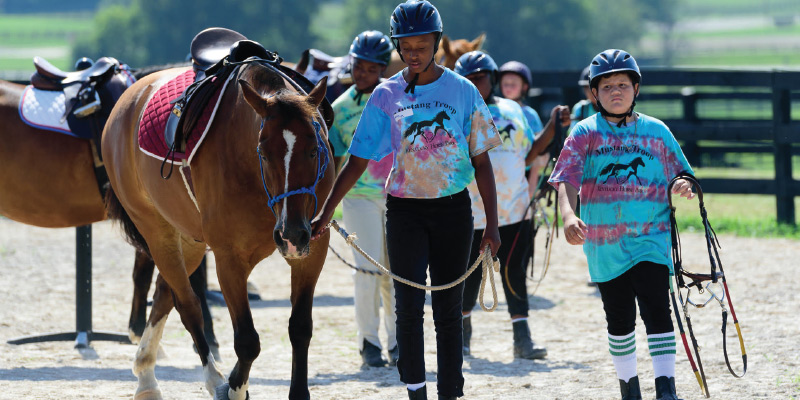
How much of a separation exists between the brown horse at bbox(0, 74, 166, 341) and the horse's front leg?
2071mm

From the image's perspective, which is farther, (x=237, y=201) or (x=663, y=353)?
(x=237, y=201)

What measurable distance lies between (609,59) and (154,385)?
288 cm

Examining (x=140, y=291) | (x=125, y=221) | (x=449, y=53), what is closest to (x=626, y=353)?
(x=125, y=221)

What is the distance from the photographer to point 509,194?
6.11 meters

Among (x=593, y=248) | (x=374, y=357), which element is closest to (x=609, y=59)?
(x=593, y=248)

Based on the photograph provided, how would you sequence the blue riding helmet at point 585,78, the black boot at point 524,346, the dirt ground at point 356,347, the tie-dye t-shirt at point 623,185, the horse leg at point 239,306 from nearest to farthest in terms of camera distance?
the tie-dye t-shirt at point 623,185
the horse leg at point 239,306
the dirt ground at point 356,347
the black boot at point 524,346
the blue riding helmet at point 585,78

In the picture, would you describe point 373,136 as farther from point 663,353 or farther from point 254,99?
point 663,353

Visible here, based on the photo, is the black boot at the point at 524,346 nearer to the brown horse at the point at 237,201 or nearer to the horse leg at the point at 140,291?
the brown horse at the point at 237,201

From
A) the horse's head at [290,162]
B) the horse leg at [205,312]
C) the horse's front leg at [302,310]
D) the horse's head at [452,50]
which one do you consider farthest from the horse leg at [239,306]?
the horse's head at [452,50]

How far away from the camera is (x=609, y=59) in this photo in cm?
431

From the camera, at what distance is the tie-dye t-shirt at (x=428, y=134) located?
167 inches

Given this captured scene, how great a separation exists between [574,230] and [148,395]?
8.29 feet

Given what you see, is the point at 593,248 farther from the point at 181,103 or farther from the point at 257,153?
the point at 181,103

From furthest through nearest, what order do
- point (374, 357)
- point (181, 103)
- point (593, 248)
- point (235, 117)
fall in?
point (374, 357)
point (181, 103)
point (235, 117)
point (593, 248)
